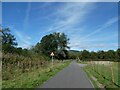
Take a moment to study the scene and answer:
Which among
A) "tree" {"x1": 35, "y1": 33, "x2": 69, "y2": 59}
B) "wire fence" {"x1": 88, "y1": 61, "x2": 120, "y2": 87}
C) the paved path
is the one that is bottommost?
the paved path

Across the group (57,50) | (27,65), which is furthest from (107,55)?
(27,65)

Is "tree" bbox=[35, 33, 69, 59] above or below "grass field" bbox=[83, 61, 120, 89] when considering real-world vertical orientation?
above

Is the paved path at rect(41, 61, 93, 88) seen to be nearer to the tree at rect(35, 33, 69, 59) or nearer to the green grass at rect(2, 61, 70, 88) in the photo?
the green grass at rect(2, 61, 70, 88)

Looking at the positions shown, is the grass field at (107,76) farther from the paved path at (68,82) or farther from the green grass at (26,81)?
the green grass at (26,81)

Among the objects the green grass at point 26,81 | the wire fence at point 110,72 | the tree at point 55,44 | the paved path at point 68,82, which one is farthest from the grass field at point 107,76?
the tree at point 55,44

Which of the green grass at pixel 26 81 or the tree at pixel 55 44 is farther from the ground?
the tree at pixel 55 44

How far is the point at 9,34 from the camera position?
58781 mm

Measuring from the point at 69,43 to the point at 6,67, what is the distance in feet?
340

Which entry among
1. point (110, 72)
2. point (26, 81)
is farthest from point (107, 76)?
point (26, 81)

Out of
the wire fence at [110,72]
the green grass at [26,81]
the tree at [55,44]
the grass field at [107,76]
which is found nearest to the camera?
the green grass at [26,81]

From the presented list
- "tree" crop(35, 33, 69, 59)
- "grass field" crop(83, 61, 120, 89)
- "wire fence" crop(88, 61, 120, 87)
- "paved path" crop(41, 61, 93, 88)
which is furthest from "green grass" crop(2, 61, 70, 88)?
"tree" crop(35, 33, 69, 59)

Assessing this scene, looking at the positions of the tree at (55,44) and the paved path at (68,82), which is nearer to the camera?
the paved path at (68,82)

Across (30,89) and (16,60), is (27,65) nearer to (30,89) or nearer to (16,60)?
(16,60)

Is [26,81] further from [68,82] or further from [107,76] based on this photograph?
[107,76]
